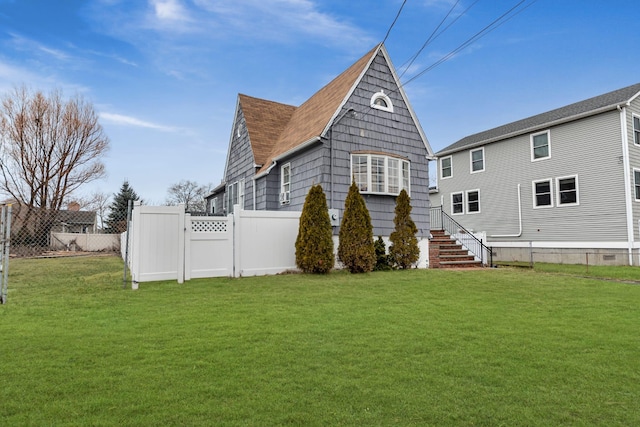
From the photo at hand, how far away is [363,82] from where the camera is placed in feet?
40.0

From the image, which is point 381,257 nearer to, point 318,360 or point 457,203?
point 318,360

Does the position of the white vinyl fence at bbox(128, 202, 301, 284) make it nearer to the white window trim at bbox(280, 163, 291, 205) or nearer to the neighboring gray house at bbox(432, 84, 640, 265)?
the white window trim at bbox(280, 163, 291, 205)

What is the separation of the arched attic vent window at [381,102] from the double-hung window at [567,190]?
9133 millimetres

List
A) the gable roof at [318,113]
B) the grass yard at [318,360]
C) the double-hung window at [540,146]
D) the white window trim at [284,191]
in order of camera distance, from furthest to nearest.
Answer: the double-hung window at [540,146] → the white window trim at [284,191] → the gable roof at [318,113] → the grass yard at [318,360]

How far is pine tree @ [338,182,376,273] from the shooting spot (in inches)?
400

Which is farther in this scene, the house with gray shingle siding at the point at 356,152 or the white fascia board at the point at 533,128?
the white fascia board at the point at 533,128

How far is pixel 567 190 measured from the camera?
51.9 ft

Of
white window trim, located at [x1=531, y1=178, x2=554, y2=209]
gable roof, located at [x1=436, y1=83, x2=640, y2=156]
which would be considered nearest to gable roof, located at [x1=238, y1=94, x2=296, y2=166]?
gable roof, located at [x1=436, y1=83, x2=640, y2=156]

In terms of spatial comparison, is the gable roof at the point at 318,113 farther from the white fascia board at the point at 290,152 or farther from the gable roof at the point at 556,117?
the gable roof at the point at 556,117

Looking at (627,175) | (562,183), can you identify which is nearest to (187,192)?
(562,183)

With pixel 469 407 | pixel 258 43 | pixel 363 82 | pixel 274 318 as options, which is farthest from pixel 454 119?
pixel 469 407

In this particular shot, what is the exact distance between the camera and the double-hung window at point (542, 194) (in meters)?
16.5

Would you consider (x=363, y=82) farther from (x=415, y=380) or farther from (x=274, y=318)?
(x=415, y=380)

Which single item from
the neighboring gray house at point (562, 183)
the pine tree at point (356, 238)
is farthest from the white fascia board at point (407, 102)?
the neighboring gray house at point (562, 183)
